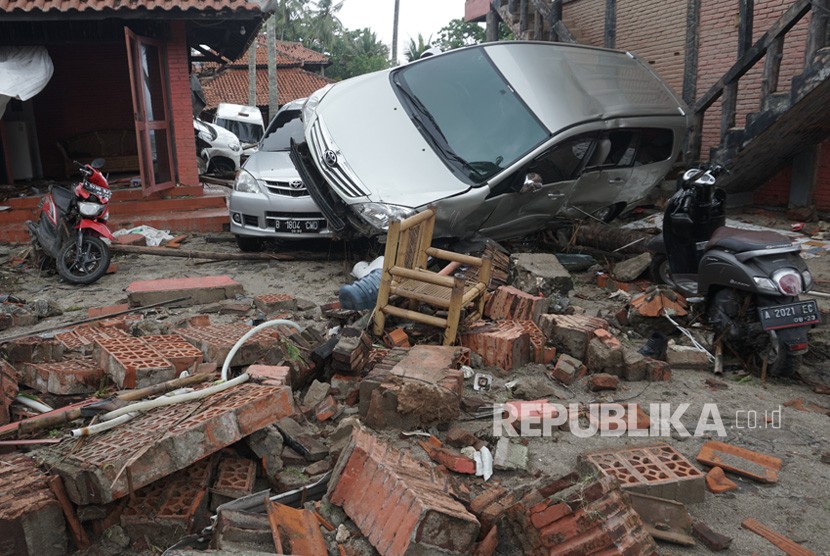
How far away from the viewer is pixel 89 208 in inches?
275

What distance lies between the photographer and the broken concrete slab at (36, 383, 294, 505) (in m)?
2.69

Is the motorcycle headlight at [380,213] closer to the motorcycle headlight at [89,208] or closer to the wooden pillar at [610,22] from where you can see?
the motorcycle headlight at [89,208]

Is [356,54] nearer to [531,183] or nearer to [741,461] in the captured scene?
[531,183]

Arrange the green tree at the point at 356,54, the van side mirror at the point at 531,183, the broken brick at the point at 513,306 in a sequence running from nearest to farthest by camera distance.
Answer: the broken brick at the point at 513,306 → the van side mirror at the point at 531,183 → the green tree at the point at 356,54

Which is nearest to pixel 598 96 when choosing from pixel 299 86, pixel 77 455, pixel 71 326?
pixel 71 326

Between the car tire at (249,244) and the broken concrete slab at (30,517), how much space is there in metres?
5.49

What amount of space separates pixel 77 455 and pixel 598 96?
20.0ft

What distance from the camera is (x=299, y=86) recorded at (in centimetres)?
3359

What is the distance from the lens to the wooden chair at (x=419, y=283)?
4520 millimetres

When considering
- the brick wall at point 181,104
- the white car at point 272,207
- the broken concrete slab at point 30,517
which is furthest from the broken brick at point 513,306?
the brick wall at point 181,104

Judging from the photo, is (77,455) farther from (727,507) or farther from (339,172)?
(339,172)

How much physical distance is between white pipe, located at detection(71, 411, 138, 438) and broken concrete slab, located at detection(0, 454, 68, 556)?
0.82 feet

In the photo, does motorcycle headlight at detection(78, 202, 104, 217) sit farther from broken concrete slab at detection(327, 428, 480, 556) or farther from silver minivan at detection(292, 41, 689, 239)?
broken concrete slab at detection(327, 428, 480, 556)

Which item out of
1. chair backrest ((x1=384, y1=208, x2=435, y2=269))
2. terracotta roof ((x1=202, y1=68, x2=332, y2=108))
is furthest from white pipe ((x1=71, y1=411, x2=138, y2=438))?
terracotta roof ((x1=202, y1=68, x2=332, y2=108))
